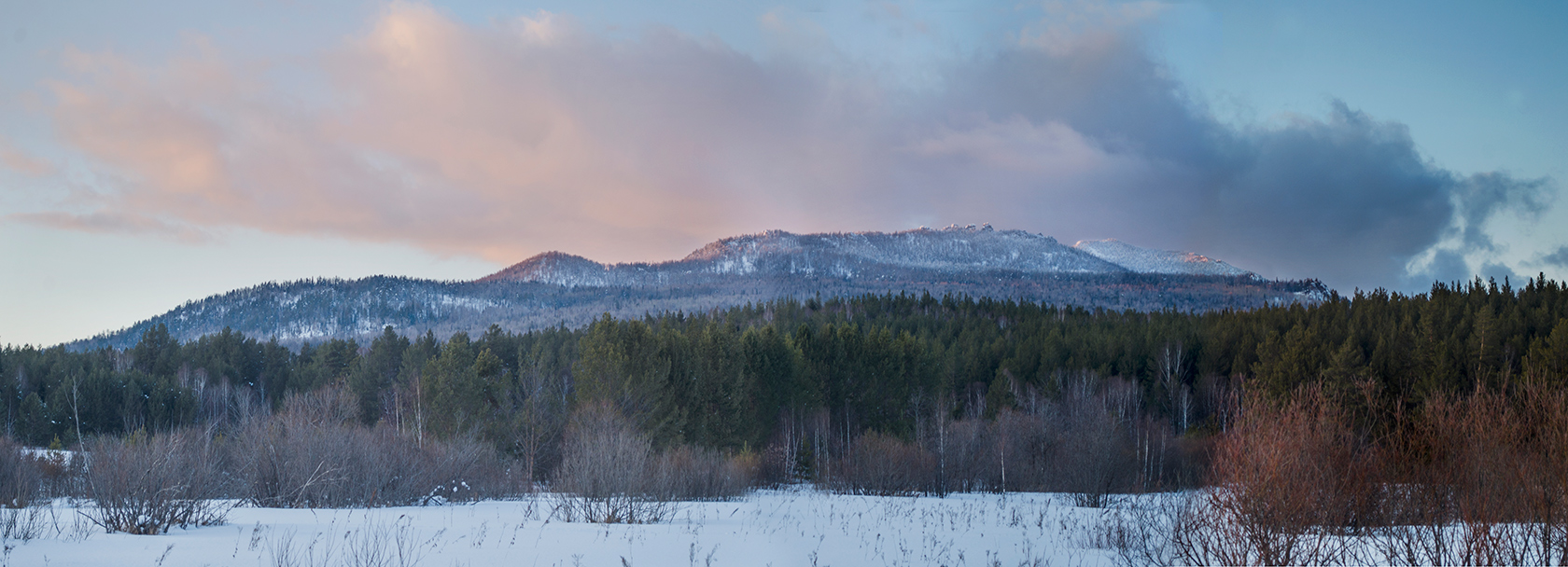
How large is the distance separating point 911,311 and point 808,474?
68133 mm

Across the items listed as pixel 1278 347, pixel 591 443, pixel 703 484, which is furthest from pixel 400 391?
pixel 1278 347

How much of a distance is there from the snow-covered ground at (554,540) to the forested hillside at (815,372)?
17306 millimetres

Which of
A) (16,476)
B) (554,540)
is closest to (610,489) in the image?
(554,540)

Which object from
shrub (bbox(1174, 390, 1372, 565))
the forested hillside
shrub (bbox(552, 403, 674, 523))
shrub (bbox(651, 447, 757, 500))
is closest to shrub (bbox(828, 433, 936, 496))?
shrub (bbox(651, 447, 757, 500))

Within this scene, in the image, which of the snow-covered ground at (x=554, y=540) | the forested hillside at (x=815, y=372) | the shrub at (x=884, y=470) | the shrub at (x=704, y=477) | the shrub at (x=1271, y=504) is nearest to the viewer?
the snow-covered ground at (x=554, y=540)

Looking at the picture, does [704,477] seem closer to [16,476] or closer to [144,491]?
[144,491]

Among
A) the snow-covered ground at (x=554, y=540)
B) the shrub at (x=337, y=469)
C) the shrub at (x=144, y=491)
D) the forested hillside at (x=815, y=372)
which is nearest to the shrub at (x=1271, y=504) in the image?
the snow-covered ground at (x=554, y=540)

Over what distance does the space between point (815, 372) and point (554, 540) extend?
1787 inches

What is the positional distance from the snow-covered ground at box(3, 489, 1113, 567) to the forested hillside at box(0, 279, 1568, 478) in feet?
56.8

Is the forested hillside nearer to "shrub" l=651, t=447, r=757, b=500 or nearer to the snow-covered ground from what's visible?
"shrub" l=651, t=447, r=757, b=500

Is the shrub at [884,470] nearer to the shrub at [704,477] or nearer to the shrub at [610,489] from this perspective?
the shrub at [704,477]

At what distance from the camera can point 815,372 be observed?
5941 cm

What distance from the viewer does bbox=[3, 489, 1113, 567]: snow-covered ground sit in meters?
11.2

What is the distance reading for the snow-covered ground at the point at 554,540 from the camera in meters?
11.2
